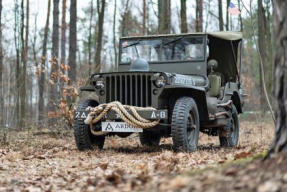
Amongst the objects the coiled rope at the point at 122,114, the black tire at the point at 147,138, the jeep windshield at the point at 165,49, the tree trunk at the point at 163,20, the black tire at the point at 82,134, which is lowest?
the black tire at the point at 147,138

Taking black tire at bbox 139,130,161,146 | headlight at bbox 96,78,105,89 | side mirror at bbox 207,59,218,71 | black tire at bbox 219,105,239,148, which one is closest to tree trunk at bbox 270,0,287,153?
headlight at bbox 96,78,105,89

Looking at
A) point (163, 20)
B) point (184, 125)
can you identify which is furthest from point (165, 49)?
point (163, 20)

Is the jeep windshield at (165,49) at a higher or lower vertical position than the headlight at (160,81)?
higher

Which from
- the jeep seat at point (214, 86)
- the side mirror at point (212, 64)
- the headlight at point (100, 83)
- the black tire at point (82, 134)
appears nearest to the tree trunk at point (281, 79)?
the headlight at point (100, 83)

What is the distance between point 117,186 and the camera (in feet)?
13.1

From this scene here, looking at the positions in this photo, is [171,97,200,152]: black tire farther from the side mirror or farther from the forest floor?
the side mirror

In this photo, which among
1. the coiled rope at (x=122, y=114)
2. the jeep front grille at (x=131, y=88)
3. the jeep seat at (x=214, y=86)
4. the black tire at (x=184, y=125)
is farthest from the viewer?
the jeep seat at (x=214, y=86)

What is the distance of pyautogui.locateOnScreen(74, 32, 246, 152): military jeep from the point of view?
25.4 feet

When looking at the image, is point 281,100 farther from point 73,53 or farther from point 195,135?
point 73,53

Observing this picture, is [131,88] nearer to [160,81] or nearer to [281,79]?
[160,81]

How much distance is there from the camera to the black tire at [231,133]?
9922mm

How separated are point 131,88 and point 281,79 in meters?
4.38

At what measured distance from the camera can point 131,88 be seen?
7.89 m

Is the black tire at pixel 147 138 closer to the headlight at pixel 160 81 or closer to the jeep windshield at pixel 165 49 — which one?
the jeep windshield at pixel 165 49
